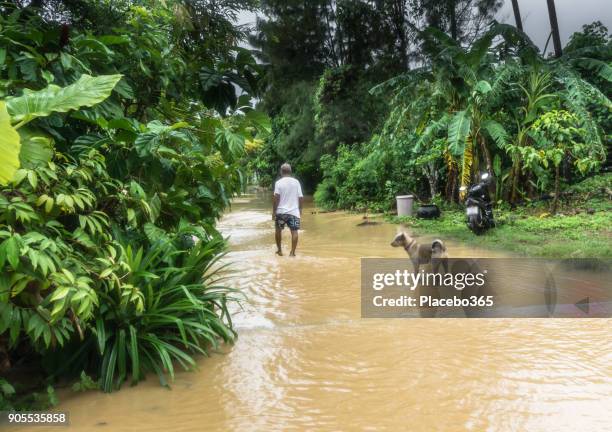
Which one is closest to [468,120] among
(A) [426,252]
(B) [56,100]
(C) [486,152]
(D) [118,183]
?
(C) [486,152]

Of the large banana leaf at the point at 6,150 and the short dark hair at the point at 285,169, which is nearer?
the large banana leaf at the point at 6,150

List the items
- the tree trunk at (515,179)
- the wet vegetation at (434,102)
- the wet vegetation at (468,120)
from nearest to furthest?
the wet vegetation at (468,120)
the wet vegetation at (434,102)
the tree trunk at (515,179)

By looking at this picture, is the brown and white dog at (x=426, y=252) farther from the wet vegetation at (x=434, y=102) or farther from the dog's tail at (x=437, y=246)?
the wet vegetation at (x=434, y=102)

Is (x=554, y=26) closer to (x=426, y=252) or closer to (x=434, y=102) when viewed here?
(x=434, y=102)

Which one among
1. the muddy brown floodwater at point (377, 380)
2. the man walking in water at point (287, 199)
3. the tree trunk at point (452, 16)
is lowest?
the muddy brown floodwater at point (377, 380)

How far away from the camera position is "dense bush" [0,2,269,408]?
278 cm

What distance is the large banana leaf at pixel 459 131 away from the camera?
10.3 meters

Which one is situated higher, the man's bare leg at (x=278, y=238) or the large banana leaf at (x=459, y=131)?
the large banana leaf at (x=459, y=131)

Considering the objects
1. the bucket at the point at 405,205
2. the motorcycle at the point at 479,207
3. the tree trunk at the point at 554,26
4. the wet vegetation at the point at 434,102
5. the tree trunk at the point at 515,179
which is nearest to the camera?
the motorcycle at the point at 479,207

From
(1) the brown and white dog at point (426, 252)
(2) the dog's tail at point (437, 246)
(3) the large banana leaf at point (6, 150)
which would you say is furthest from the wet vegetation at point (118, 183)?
(2) the dog's tail at point (437, 246)

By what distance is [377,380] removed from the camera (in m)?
3.68

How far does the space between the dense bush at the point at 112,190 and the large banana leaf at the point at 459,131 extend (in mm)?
6857

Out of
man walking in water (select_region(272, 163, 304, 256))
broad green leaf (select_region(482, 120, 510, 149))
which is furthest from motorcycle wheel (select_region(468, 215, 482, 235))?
man walking in water (select_region(272, 163, 304, 256))

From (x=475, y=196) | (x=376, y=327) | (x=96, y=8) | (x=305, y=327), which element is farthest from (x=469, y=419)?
(x=475, y=196)
